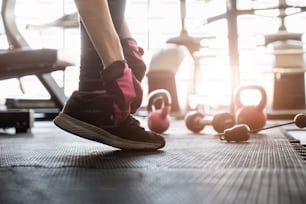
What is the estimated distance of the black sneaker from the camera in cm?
115

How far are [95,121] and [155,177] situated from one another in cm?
43

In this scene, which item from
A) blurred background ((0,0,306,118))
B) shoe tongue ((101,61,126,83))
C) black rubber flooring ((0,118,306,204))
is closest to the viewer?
black rubber flooring ((0,118,306,204))

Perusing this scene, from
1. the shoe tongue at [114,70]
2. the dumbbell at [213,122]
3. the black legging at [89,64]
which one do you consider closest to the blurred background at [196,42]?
the dumbbell at [213,122]

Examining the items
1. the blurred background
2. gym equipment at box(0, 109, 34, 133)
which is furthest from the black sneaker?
the blurred background

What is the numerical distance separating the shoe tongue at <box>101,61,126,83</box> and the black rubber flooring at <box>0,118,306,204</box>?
209 millimetres

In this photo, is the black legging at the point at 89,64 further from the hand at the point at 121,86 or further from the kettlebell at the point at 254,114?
the kettlebell at the point at 254,114

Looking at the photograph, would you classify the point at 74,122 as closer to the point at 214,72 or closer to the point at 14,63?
the point at 14,63

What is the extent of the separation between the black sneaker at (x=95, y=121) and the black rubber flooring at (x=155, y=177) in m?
0.05

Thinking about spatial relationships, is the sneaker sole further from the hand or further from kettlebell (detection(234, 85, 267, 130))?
kettlebell (detection(234, 85, 267, 130))

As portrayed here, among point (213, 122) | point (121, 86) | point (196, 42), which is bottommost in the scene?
point (213, 122)

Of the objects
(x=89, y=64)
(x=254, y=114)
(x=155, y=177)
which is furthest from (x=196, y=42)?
(x=155, y=177)

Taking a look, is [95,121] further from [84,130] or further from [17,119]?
[17,119]

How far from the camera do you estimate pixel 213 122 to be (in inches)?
79.2

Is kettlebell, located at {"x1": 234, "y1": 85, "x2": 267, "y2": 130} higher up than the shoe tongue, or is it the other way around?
the shoe tongue
